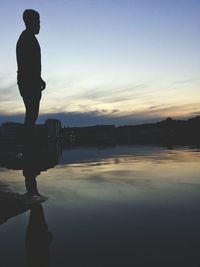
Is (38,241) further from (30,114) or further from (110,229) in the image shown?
(30,114)

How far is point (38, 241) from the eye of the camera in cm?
310

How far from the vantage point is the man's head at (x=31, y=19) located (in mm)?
5610

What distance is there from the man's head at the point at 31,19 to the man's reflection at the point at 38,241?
3183mm

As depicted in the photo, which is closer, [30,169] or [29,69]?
[30,169]

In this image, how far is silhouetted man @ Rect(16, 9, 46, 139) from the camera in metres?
5.52

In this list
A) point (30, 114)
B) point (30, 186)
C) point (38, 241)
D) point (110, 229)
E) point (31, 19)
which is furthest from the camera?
point (31, 19)

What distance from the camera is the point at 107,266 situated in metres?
2.43

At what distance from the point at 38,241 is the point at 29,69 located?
330 cm

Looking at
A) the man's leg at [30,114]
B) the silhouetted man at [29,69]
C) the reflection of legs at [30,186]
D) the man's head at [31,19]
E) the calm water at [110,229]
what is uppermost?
the man's head at [31,19]

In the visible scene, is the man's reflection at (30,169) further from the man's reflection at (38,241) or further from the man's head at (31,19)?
the man's head at (31,19)

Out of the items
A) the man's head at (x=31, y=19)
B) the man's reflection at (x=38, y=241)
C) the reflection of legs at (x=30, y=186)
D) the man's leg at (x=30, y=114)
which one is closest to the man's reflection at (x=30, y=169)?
the reflection of legs at (x=30, y=186)

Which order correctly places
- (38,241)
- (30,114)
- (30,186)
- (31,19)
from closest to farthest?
1. (38,241)
2. (30,186)
3. (30,114)
4. (31,19)

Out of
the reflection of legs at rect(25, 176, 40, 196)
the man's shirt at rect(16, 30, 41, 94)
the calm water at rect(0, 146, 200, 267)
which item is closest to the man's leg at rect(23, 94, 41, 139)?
the man's shirt at rect(16, 30, 41, 94)

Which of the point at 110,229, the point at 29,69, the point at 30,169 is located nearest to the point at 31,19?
the point at 29,69
